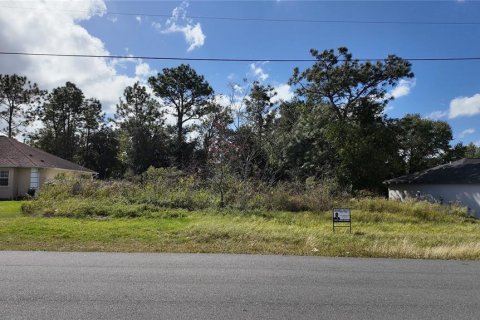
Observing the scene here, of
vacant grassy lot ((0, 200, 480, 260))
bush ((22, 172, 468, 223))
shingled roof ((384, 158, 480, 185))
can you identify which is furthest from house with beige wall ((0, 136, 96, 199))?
shingled roof ((384, 158, 480, 185))

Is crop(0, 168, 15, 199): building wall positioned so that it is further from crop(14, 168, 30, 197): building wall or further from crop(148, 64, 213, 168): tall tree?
crop(148, 64, 213, 168): tall tree

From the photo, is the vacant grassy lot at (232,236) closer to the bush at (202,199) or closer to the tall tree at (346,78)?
the bush at (202,199)

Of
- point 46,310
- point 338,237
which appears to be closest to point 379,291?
point 46,310

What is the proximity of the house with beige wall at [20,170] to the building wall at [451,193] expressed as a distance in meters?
Result: 25.3

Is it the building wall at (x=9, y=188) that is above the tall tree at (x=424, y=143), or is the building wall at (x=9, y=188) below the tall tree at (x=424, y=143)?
below

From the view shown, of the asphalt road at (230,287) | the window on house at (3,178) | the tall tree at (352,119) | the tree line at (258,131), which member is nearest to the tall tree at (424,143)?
the tree line at (258,131)

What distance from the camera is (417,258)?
10.0 m

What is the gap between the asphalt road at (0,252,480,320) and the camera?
215 inches

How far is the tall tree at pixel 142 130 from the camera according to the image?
51719 mm

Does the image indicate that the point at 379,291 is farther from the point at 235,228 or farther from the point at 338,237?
the point at 235,228

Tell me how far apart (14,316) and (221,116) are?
2032cm

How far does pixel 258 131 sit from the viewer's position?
4353 centimetres

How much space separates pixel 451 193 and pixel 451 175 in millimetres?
1442

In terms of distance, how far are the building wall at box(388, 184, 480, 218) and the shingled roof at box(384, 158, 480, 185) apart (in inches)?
15.1
